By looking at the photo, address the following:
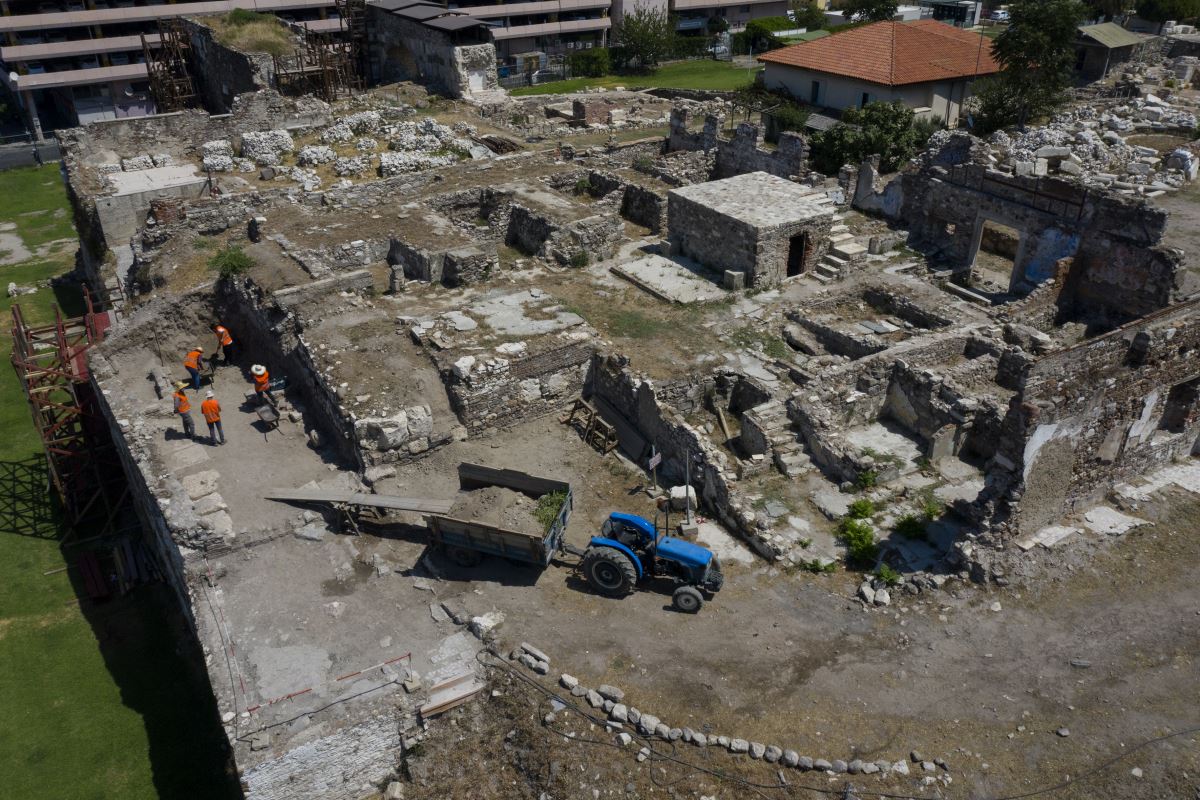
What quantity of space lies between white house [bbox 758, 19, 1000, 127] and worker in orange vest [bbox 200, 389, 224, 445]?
2919 centimetres

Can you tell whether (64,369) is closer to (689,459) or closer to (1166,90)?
(689,459)

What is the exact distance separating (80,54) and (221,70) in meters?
20.5

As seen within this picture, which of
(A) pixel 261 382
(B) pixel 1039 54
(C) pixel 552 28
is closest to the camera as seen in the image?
(A) pixel 261 382

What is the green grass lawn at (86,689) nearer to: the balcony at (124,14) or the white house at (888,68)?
the white house at (888,68)

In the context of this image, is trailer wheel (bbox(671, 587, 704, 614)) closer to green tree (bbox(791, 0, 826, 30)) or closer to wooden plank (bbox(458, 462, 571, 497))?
wooden plank (bbox(458, 462, 571, 497))

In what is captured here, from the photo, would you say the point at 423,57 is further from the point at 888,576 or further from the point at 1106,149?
the point at 888,576

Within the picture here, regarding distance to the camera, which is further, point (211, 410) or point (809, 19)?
point (809, 19)

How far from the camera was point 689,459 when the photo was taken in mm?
16891

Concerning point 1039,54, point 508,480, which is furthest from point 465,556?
point 1039,54

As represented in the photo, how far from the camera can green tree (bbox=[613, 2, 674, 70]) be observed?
56719mm

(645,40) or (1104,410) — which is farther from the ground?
(645,40)

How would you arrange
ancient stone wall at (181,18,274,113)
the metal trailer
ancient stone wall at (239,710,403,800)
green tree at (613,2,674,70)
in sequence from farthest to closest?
green tree at (613,2,674,70) → ancient stone wall at (181,18,274,113) → the metal trailer → ancient stone wall at (239,710,403,800)

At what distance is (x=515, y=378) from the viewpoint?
18.5 metres

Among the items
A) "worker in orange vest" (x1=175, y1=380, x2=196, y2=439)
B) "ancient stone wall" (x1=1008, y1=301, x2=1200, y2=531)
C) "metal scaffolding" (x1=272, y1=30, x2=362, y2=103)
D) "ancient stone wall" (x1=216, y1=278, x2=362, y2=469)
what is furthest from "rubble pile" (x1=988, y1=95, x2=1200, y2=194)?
"metal scaffolding" (x1=272, y1=30, x2=362, y2=103)
